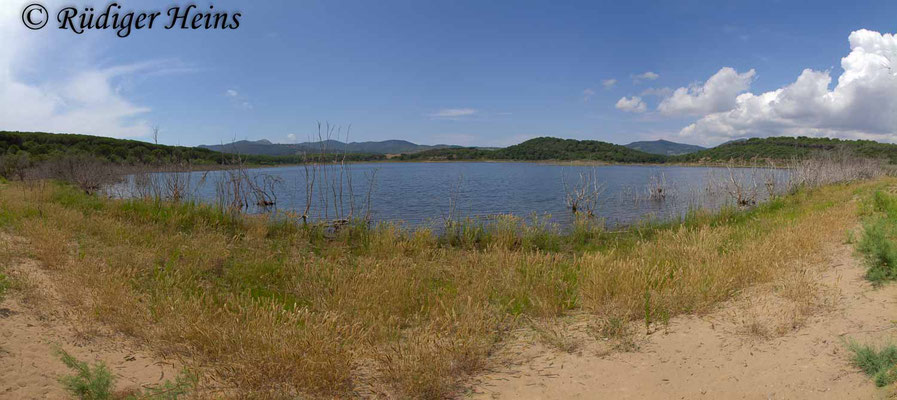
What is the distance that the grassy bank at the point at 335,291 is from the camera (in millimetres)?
3854

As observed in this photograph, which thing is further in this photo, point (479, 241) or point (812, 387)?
point (479, 241)

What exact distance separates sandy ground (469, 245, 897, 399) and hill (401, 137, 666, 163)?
12094cm

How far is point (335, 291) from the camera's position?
19.2ft

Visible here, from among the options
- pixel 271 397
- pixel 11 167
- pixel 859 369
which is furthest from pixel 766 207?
pixel 11 167

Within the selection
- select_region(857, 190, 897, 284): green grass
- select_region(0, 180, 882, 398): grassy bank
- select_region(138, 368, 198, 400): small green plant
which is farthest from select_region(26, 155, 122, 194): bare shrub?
select_region(857, 190, 897, 284): green grass

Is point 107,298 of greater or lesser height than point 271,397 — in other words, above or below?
above

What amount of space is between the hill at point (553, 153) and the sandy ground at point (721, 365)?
397 feet

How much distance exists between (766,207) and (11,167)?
52385 millimetres

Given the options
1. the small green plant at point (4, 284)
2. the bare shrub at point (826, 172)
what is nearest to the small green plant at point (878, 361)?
the small green plant at point (4, 284)

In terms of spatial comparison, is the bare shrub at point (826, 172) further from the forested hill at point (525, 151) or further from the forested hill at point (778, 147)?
the forested hill at point (778, 147)

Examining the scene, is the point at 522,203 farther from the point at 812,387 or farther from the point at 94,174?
the point at 94,174

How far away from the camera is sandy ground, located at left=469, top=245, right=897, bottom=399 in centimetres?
363

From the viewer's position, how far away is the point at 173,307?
186 inches

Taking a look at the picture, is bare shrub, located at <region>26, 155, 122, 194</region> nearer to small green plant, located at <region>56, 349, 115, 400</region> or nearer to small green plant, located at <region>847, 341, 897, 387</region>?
small green plant, located at <region>56, 349, 115, 400</region>
